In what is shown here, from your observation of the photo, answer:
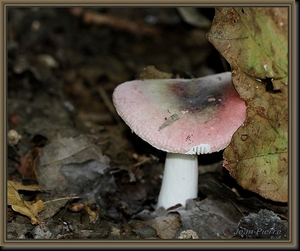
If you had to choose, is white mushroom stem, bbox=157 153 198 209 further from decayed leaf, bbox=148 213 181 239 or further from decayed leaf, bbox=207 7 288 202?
decayed leaf, bbox=207 7 288 202

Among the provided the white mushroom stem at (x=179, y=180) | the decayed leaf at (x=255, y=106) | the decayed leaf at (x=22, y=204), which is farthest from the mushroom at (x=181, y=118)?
the decayed leaf at (x=22, y=204)

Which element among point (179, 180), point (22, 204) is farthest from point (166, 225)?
point (22, 204)

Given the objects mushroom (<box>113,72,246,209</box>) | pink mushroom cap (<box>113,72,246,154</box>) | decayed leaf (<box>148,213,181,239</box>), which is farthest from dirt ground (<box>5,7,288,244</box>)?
pink mushroom cap (<box>113,72,246,154</box>)

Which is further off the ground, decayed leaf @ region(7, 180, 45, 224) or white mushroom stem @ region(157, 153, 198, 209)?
white mushroom stem @ region(157, 153, 198, 209)

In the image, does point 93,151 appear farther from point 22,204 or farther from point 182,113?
point 182,113

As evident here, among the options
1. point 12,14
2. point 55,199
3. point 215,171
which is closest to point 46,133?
point 55,199

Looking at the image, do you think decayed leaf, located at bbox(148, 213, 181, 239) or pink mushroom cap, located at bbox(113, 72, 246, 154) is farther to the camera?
decayed leaf, located at bbox(148, 213, 181, 239)

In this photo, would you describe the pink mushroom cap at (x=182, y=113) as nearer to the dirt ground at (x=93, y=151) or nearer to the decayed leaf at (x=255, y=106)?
the decayed leaf at (x=255, y=106)
